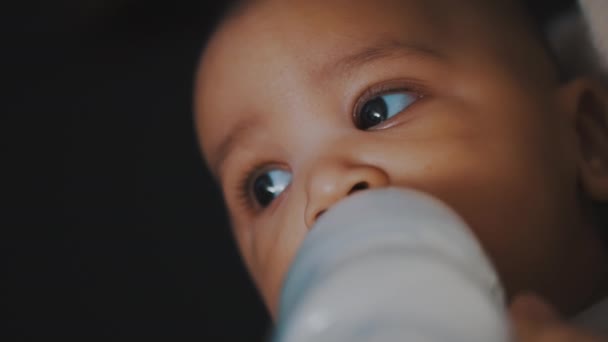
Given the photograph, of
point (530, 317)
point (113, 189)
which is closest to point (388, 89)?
Answer: point (530, 317)

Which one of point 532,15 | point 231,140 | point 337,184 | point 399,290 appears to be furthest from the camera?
point 532,15

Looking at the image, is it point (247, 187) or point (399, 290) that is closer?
point (399, 290)

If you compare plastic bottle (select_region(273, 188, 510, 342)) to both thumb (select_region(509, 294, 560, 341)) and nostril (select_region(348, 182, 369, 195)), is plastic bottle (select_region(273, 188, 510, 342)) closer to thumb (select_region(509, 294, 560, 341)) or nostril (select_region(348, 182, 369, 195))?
thumb (select_region(509, 294, 560, 341))

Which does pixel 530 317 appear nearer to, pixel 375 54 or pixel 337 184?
pixel 337 184

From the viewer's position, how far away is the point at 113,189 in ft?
3.00

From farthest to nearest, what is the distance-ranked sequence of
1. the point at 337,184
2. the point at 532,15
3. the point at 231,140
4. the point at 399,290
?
the point at 532,15
the point at 231,140
the point at 337,184
the point at 399,290

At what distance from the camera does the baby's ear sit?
663 millimetres

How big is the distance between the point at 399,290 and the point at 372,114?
27 cm

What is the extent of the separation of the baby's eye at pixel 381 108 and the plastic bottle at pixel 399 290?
22cm

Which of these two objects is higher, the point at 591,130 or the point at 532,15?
the point at 532,15

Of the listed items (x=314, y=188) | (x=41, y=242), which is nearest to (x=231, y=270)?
(x=41, y=242)

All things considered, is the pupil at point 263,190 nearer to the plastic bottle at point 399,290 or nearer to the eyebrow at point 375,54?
the eyebrow at point 375,54

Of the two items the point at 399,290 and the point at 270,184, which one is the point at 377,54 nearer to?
the point at 270,184

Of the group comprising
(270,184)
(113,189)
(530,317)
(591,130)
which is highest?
(113,189)
